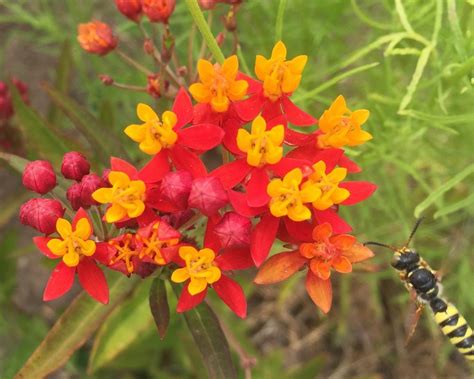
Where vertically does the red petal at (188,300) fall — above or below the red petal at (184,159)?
below

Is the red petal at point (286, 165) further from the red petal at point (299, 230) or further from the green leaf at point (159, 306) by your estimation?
the green leaf at point (159, 306)

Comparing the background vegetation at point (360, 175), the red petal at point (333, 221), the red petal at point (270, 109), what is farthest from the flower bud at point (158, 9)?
the red petal at point (333, 221)

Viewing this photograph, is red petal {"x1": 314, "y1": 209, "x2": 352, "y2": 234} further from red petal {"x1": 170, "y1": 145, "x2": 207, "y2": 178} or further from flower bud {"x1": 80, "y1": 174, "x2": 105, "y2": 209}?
flower bud {"x1": 80, "y1": 174, "x2": 105, "y2": 209}

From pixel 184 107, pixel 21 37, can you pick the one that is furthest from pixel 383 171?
pixel 21 37

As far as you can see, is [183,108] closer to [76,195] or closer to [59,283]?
[76,195]

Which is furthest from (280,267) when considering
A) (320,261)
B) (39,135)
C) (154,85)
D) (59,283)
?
(39,135)

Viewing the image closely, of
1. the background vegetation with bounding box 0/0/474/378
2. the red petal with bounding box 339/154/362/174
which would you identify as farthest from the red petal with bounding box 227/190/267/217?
the background vegetation with bounding box 0/0/474/378
